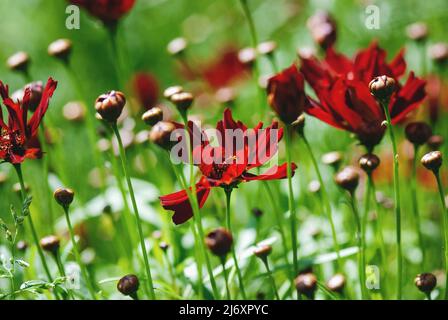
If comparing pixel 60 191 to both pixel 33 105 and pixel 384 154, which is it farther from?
pixel 384 154

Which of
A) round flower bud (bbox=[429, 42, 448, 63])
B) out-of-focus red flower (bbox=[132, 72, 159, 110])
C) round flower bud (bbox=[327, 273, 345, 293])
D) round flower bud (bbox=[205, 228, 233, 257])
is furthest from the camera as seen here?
out-of-focus red flower (bbox=[132, 72, 159, 110])

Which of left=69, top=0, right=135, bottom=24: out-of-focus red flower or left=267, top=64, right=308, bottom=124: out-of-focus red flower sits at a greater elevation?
left=69, top=0, right=135, bottom=24: out-of-focus red flower

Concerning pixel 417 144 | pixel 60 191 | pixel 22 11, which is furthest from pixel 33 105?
pixel 22 11

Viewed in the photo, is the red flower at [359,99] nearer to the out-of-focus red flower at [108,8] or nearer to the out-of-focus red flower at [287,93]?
the out-of-focus red flower at [287,93]

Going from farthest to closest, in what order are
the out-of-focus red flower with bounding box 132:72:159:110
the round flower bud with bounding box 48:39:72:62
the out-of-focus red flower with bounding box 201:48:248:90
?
the out-of-focus red flower with bounding box 201:48:248:90
the out-of-focus red flower with bounding box 132:72:159:110
the round flower bud with bounding box 48:39:72:62

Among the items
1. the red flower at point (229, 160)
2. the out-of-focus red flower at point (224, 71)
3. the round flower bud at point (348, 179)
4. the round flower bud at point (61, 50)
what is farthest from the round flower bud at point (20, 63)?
the out-of-focus red flower at point (224, 71)

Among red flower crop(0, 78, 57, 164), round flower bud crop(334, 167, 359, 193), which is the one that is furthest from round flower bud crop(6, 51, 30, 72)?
round flower bud crop(334, 167, 359, 193)

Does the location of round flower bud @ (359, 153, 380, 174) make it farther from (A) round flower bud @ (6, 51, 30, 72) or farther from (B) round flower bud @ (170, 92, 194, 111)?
→ (A) round flower bud @ (6, 51, 30, 72)
